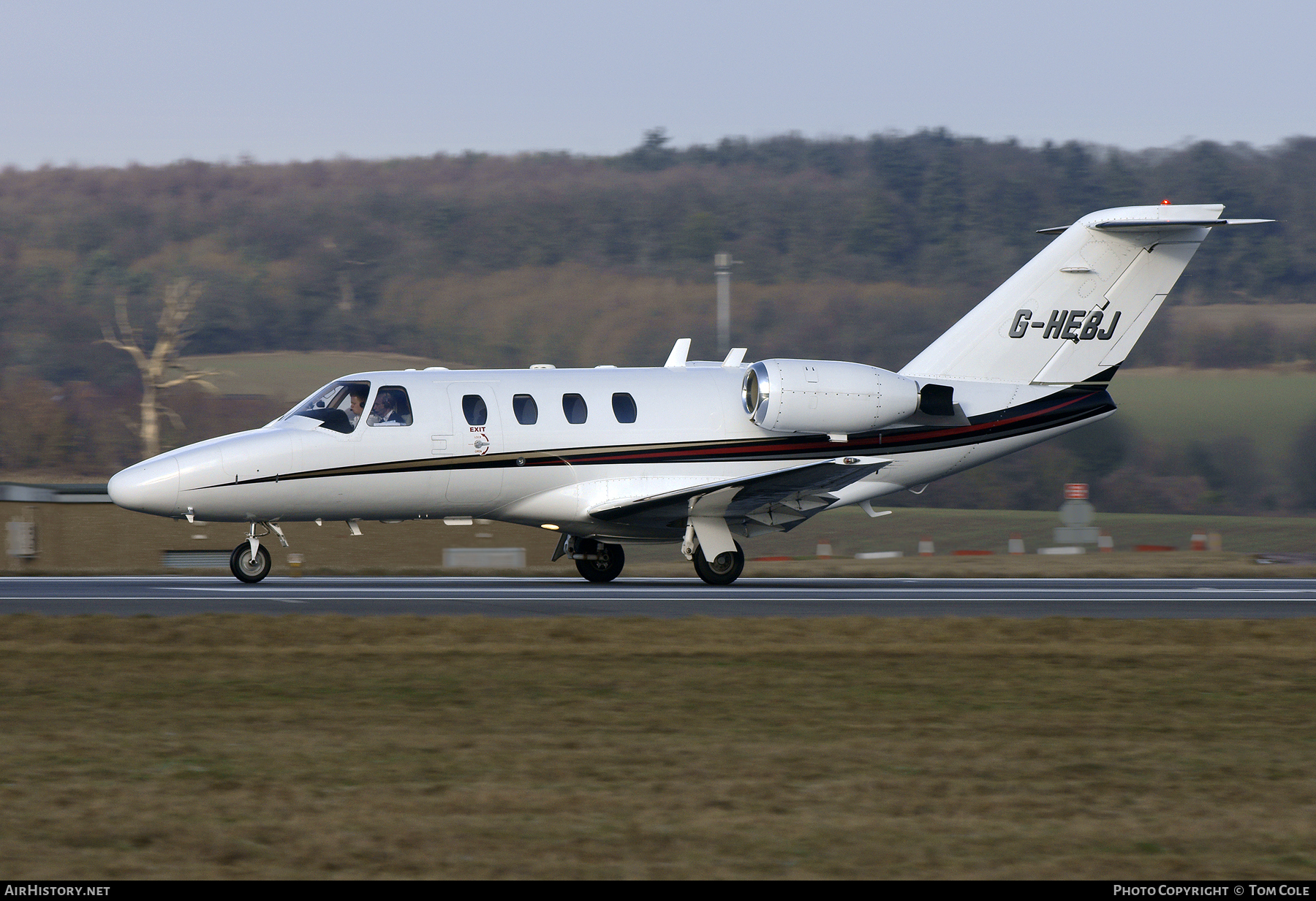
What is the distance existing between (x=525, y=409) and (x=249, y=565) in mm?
4306

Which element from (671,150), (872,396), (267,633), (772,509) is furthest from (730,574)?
(671,150)

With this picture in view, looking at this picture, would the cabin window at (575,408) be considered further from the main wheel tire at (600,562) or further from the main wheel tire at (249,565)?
the main wheel tire at (249,565)

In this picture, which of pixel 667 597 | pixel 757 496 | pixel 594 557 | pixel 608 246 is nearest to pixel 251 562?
pixel 594 557

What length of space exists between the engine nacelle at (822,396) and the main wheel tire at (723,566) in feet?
6.25

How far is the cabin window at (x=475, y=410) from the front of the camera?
61.4ft

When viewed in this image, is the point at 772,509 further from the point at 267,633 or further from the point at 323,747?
the point at 323,747

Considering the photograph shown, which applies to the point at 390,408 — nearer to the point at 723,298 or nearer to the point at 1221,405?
the point at 723,298

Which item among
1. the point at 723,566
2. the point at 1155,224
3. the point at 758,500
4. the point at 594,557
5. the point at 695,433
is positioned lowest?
the point at 723,566

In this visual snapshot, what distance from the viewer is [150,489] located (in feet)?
57.8

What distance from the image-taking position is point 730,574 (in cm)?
1930

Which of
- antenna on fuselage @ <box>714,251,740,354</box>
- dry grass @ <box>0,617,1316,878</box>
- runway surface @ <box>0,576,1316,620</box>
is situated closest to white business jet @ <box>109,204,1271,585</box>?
runway surface @ <box>0,576,1316,620</box>

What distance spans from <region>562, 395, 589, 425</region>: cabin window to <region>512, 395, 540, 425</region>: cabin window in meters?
0.41

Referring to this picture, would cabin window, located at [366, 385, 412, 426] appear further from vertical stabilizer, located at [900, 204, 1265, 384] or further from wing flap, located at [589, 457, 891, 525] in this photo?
vertical stabilizer, located at [900, 204, 1265, 384]

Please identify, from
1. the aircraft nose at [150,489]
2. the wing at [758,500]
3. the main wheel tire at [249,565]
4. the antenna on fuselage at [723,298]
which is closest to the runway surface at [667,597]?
the main wheel tire at [249,565]
